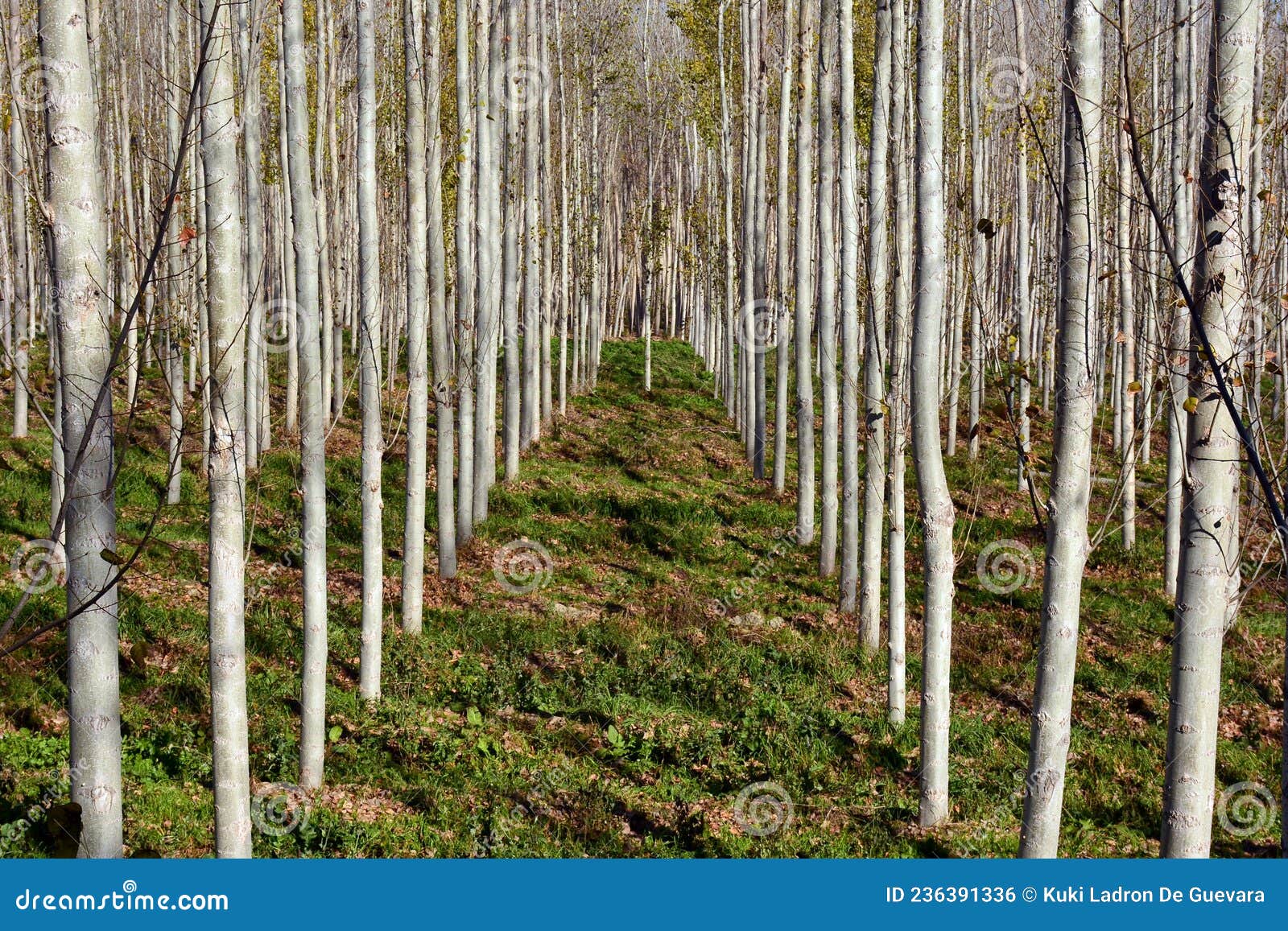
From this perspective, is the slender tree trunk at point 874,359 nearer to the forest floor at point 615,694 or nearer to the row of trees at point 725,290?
the row of trees at point 725,290

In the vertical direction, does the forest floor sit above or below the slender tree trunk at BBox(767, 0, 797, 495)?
below

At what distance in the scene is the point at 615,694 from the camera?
8703 millimetres

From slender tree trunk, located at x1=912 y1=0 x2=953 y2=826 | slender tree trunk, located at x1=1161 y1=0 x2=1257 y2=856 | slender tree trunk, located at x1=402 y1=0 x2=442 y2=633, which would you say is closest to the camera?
slender tree trunk, located at x1=1161 y1=0 x2=1257 y2=856

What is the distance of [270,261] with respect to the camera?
94.7 feet

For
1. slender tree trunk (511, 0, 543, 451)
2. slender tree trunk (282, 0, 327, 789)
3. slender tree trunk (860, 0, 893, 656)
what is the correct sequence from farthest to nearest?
slender tree trunk (511, 0, 543, 451) → slender tree trunk (860, 0, 893, 656) → slender tree trunk (282, 0, 327, 789)

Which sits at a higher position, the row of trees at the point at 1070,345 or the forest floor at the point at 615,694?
the row of trees at the point at 1070,345

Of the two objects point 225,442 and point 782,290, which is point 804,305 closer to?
point 782,290

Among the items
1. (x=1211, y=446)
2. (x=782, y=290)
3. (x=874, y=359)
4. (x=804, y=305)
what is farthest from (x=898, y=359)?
(x=782, y=290)

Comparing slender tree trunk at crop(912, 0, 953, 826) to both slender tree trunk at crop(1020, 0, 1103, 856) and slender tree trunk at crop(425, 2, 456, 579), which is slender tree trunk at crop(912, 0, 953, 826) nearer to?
slender tree trunk at crop(1020, 0, 1103, 856)

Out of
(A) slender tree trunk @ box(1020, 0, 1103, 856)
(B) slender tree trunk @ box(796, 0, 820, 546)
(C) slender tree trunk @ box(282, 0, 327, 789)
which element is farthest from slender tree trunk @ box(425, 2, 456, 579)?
(A) slender tree trunk @ box(1020, 0, 1103, 856)

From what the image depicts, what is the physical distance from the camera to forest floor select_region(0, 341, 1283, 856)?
6516 mm

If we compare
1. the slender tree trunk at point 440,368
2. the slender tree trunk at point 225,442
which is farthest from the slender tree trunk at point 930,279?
the slender tree trunk at point 440,368

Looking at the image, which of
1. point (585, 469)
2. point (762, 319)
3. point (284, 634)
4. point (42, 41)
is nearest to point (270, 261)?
point (762, 319)

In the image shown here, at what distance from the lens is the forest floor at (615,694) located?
652 centimetres
